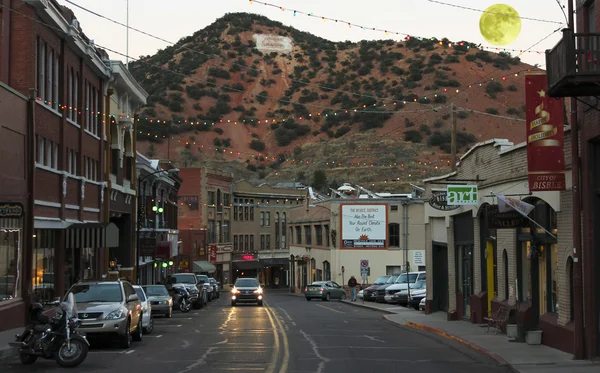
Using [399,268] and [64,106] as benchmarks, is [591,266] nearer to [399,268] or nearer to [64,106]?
[64,106]

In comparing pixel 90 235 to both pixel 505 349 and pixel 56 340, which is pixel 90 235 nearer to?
pixel 56 340

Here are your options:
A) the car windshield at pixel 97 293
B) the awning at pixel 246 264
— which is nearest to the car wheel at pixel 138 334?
the car windshield at pixel 97 293

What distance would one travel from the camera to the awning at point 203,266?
84.1 metres

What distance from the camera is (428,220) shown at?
37969mm

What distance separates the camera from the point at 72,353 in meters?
Answer: 16.9

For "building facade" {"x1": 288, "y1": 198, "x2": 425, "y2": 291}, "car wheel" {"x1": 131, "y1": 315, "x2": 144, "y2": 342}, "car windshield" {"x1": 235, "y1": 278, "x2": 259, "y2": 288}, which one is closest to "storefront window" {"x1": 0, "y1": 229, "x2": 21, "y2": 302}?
"car wheel" {"x1": 131, "y1": 315, "x2": 144, "y2": 342}

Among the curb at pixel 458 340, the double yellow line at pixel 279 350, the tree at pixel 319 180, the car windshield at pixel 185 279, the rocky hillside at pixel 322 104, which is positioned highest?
the rocky hillside at pixel 322 104

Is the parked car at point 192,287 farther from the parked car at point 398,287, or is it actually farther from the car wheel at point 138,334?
the car wheel at point 138,334

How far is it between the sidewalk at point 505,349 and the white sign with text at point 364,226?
1415 inches

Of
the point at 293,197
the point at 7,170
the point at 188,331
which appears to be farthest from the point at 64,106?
the point at 293,197

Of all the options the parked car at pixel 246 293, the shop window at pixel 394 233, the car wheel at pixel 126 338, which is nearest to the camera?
the car wheel at pixel 126 338

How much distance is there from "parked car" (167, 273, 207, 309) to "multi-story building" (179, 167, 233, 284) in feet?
114

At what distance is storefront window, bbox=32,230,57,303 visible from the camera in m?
30.5

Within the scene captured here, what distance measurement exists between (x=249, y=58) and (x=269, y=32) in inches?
442
